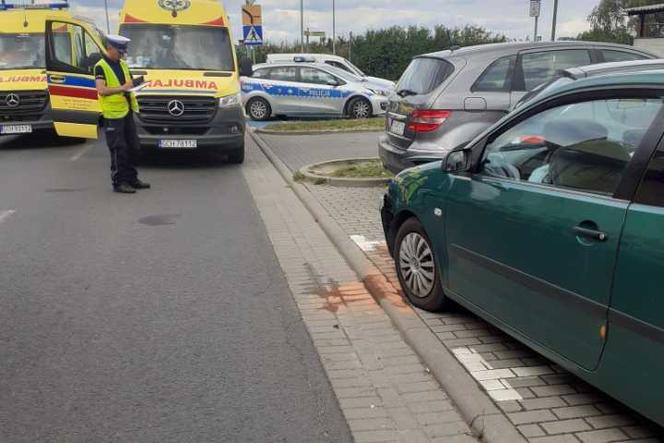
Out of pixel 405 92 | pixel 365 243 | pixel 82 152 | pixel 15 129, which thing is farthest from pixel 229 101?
pixel 365 243

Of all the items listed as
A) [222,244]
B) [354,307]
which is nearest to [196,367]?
[354,307]

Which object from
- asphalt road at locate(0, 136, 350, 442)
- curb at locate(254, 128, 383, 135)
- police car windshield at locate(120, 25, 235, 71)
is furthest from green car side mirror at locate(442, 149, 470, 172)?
curb at locate(254, 128, 383, 135)

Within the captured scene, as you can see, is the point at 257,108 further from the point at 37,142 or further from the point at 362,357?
the point at 362,357

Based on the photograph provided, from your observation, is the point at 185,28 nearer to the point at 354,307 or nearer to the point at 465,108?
the point at 465,108

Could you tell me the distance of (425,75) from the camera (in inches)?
302

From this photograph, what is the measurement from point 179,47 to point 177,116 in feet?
5.43

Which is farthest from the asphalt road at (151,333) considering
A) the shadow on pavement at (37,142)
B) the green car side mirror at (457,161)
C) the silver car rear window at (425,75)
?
the shadow on pavement at (37,142)

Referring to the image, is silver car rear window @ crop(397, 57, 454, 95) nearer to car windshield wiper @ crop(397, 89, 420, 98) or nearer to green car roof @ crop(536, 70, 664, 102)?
car windshield wiper @ crop(397, 89, 420, 98)

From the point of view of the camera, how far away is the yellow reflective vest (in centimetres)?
891

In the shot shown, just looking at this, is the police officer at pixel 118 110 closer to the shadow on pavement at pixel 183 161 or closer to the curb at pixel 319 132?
the shadow on pavement at pixel 183 161

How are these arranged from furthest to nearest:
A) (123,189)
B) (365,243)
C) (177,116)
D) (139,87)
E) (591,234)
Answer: (177,116)
(139,87)
(123,189)
(365,243)
(591,234)

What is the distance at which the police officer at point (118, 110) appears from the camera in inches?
351

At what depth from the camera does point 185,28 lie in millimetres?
12031

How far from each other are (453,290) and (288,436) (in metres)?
1.54
